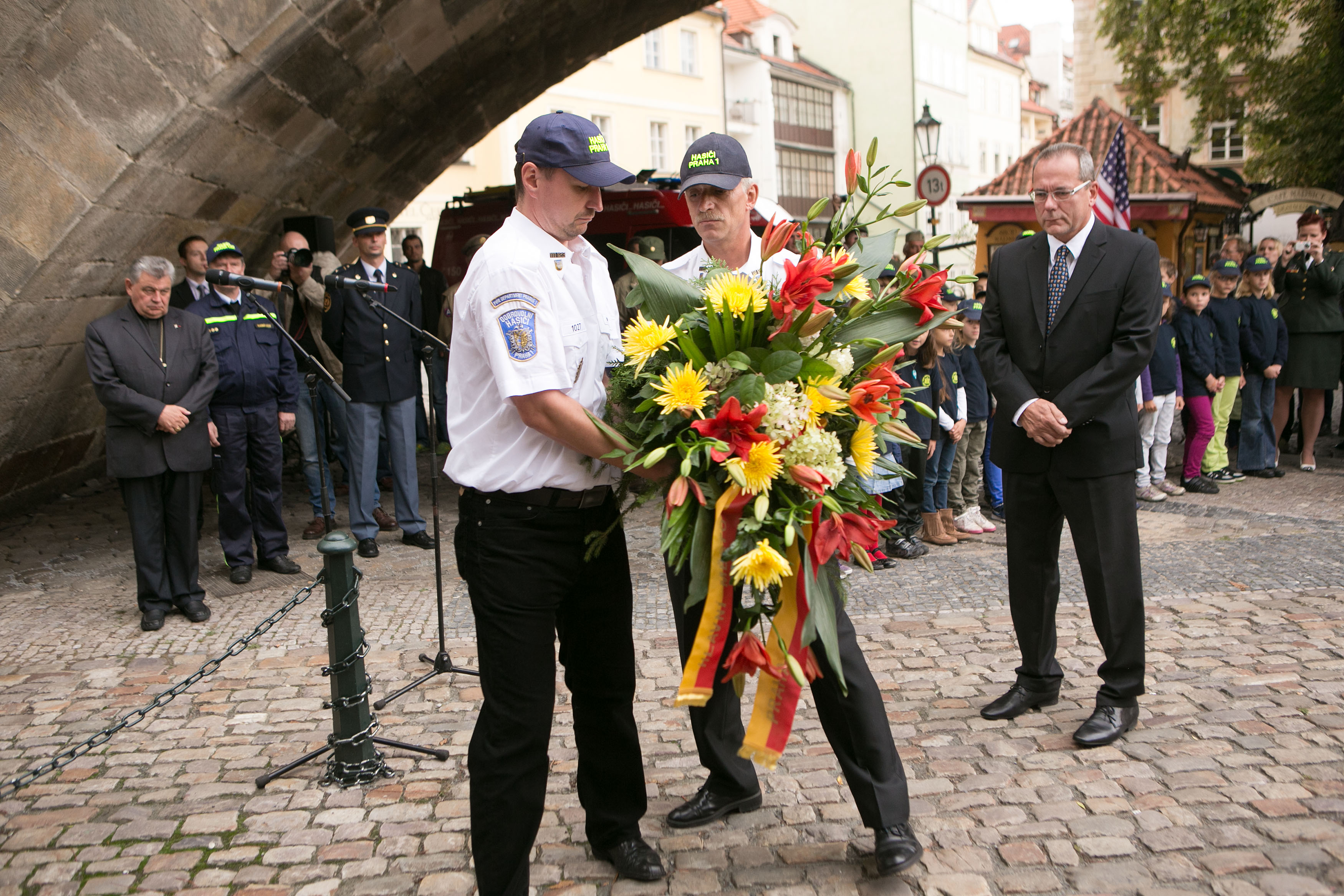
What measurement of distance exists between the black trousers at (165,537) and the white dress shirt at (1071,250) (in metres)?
4.78

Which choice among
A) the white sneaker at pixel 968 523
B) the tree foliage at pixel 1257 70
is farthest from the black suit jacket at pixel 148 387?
the tree foliage at pixel 1257 70

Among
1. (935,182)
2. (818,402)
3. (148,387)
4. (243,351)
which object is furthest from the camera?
(935,182)

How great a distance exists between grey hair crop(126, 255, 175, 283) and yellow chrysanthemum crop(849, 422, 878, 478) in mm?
4995

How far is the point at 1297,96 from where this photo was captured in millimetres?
19156

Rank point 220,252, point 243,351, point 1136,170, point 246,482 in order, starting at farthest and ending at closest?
point 1136,170 < point 246,482 < point 220,252 < point 243,351

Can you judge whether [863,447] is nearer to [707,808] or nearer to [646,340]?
[646,340]

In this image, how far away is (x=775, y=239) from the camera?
9.90 feet

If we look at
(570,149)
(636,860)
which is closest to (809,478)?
(570,149)

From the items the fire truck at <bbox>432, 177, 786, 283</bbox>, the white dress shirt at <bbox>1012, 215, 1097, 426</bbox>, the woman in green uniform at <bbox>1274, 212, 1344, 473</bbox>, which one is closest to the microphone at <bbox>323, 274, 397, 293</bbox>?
the white dress shirt at <bbox>1012, 215, 1097, 426</bbox>

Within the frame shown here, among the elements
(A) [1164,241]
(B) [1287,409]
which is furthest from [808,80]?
(B) [1287,409]

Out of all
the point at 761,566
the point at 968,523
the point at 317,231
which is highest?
the point at 317,231

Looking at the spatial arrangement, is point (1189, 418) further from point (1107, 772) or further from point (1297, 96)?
point (1297, 96)

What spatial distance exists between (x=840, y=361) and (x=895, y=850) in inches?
58.9

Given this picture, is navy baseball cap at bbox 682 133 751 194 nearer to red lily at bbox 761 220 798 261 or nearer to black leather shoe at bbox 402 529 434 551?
red lily at bbox 761 220 798 261
